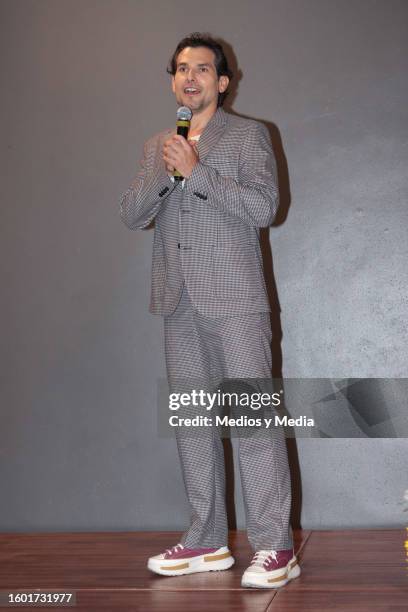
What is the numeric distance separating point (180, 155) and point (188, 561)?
1189 mm

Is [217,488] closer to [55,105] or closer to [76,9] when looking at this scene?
[55,105]

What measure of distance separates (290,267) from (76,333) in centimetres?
94

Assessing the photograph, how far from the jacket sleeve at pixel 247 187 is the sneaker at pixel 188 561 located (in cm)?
99

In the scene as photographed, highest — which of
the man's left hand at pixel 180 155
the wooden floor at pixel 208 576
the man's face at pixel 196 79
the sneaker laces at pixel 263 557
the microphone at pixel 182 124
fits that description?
the man's face at pixel 196 79

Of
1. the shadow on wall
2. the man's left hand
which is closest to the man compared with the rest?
the man's left hand

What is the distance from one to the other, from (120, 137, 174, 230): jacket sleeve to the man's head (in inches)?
7.5

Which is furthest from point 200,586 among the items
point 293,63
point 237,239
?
point 293,63

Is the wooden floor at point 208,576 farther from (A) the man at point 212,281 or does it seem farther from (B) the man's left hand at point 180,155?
(B) the man's left hand at point 180,155

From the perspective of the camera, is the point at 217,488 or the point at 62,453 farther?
the point at 62,453

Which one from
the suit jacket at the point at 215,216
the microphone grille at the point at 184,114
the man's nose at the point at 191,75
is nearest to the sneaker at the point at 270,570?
the suit jacket at the point at 215,216

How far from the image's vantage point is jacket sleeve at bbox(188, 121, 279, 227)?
8.00 feet

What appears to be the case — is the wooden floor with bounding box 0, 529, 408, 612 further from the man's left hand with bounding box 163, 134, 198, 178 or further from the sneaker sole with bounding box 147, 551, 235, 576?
the man's left hand with bounding box 163, 134, 198, 178

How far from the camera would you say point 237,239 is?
2.53 metres

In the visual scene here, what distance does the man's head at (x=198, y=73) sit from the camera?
2582mm
